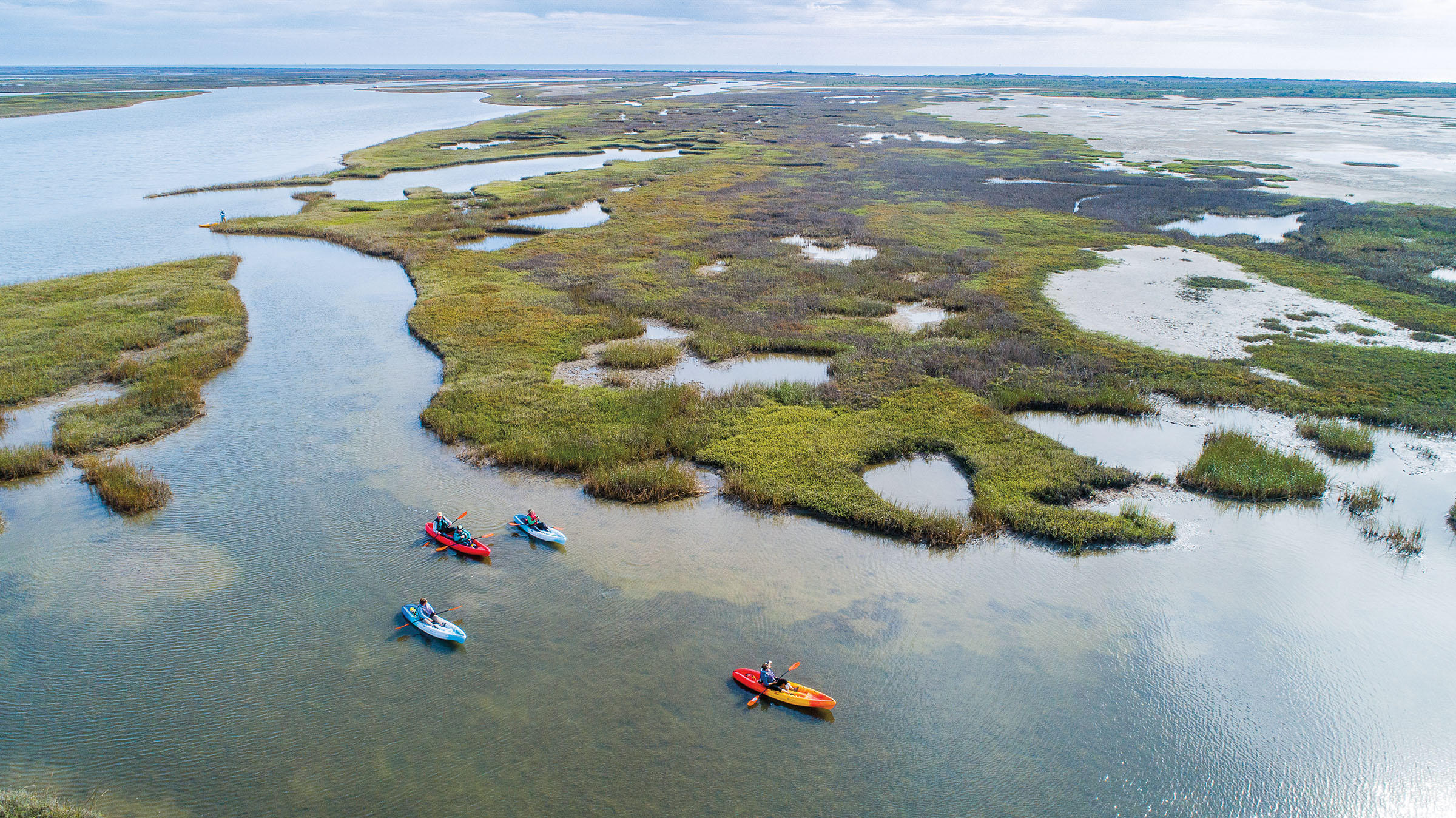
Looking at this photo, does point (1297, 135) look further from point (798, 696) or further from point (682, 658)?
point (682, 658)

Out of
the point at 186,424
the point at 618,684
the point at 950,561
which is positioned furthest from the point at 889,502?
the point at 186,424

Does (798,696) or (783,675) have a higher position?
(798,696)

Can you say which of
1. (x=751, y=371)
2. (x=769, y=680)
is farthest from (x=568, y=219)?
(x=769, y=680)

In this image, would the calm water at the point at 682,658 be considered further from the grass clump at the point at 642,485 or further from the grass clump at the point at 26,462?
the grass clump at the point at 26,462

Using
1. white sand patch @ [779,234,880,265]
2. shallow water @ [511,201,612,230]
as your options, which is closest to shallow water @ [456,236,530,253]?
shallow water @ [511,201,612,230]

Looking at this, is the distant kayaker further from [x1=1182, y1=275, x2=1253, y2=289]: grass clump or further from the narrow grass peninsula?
[x1=1182, y1=275, x2=1253, y2=289]: grass clump

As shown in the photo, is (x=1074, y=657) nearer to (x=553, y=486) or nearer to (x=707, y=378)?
(x=553, y=486)
